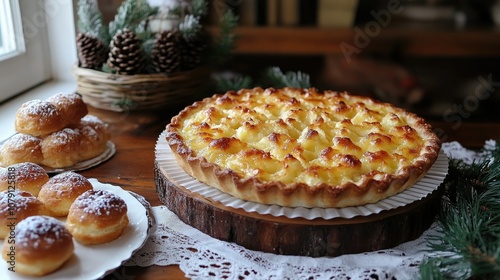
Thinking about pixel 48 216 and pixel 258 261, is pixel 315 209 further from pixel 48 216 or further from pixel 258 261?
pixel 48 216

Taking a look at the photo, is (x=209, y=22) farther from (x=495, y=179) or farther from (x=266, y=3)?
(x=495, y=179)

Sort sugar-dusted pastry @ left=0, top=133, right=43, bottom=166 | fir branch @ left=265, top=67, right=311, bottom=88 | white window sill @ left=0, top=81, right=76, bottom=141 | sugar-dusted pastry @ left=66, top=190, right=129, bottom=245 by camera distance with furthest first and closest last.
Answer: fir branch @ left=265, top=67, right=311, bottom=88 < white window sill @ left=0, top=81, right=76, bottom=141 < sugar-dusted pastry @ left=0, top=133, right=43, bottom=166 < sugar-dusted pastry @ left=66, top=190, right=129, bottom=245

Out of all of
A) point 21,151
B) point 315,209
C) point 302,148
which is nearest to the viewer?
point 315,209

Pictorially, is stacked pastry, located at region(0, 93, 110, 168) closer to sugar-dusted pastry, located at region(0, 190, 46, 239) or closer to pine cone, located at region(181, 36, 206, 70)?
sugar-dusted pastry, located at region(0, 190, 46, 239)

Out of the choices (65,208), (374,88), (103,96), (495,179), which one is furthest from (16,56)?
(374,88)

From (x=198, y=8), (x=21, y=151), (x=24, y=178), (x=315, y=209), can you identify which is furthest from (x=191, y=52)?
(x=315, y=209)

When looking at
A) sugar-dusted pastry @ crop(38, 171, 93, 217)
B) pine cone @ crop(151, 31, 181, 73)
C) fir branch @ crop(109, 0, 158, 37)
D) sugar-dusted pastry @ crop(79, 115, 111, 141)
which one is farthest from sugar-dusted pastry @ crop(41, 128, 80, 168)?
fir branch @ crop(109, 0, 158, 37)
